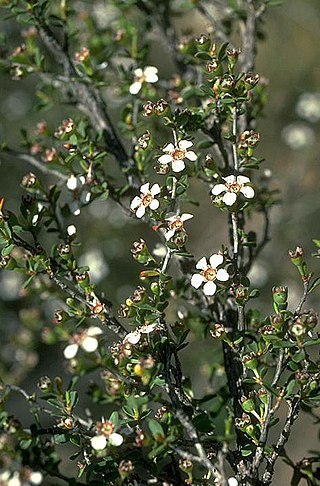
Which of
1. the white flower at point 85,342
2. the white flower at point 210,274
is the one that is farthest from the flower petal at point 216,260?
the white flower at point 85,342

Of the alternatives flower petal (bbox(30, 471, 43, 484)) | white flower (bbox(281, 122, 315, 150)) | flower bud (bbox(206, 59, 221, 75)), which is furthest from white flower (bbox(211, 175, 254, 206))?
white flower (bbox(281, 122, 315, 150))

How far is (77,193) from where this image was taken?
1.59 metres

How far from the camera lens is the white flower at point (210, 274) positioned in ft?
4.14

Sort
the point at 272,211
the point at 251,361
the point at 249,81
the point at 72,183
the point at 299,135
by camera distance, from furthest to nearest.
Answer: the point at 299,135
the point at 272,211
the point at 72,183
the point at 249,81
the point at 251,361

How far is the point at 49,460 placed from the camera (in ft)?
4.10

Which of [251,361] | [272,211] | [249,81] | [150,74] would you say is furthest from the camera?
[272,211]

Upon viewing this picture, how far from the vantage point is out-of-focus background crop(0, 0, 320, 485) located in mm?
3102

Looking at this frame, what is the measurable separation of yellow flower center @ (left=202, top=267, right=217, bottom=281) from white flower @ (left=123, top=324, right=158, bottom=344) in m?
0.15

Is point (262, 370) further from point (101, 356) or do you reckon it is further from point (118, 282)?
point (118, 282)

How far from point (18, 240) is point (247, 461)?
0.61m

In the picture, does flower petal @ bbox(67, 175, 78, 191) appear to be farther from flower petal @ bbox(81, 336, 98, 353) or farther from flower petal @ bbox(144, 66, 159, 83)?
flower petal @ bbox(81, 336, 98, 353)

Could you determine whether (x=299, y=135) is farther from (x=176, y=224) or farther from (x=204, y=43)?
(x=176, y=224)

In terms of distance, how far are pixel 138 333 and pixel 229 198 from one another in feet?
0.97

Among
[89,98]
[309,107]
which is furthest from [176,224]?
[309,107]
